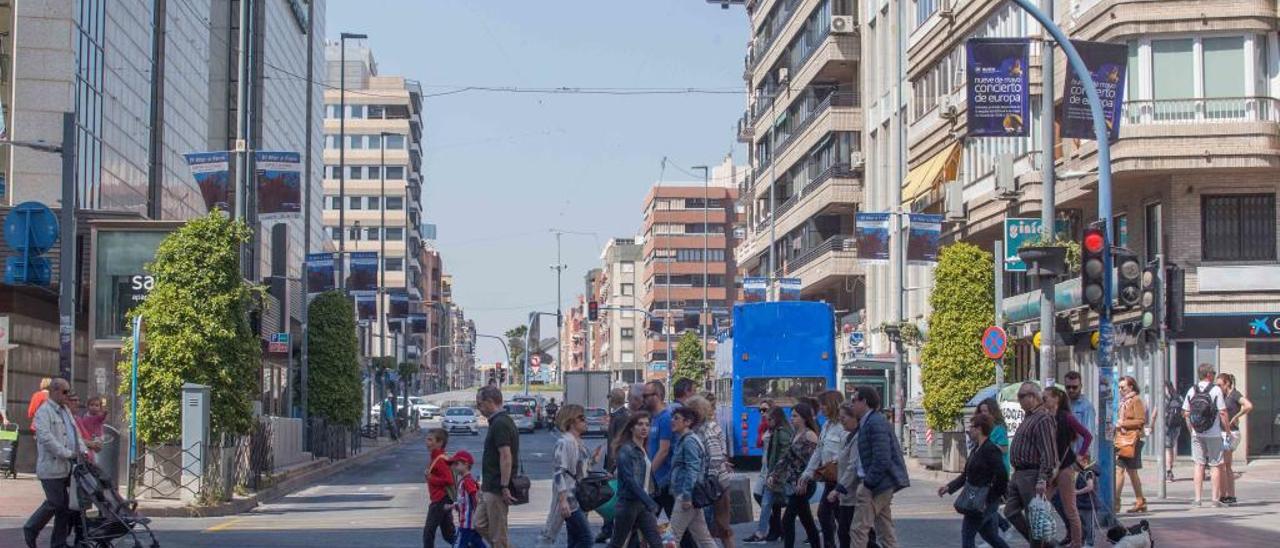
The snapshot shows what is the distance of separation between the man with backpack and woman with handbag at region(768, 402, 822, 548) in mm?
7147

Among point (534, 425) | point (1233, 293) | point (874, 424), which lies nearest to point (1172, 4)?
point (1233, 293)

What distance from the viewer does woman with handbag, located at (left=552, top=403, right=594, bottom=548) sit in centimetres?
1507

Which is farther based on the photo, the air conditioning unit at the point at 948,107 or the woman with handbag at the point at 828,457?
the air conditioning unit at the point at 948,107

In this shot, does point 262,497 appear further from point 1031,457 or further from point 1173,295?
point 1031,457

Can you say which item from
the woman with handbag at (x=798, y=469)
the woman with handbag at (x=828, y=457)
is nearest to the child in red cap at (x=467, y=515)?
the woman with handbag at (x=828, y=457)

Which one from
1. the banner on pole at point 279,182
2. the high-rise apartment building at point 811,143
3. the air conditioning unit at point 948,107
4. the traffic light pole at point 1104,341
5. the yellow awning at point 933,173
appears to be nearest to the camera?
the traffic light pole at point 1104,341

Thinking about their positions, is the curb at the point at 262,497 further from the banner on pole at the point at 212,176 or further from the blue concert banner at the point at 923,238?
the blue concert banner at the point at 923,238

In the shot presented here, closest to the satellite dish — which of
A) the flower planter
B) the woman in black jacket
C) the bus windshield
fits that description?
the bus windshield

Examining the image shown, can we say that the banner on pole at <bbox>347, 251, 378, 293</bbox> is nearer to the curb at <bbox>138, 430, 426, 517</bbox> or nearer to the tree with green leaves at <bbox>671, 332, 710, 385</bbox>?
the curb at <bbox>138, 430, 426, 517</bbox>

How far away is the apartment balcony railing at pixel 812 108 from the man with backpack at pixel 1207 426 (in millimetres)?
41437

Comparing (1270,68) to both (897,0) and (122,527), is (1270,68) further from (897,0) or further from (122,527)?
(122,527)

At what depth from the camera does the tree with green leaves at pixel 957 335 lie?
36594 millimetres

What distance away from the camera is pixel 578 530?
1523 cm

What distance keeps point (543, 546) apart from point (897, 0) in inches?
1652
